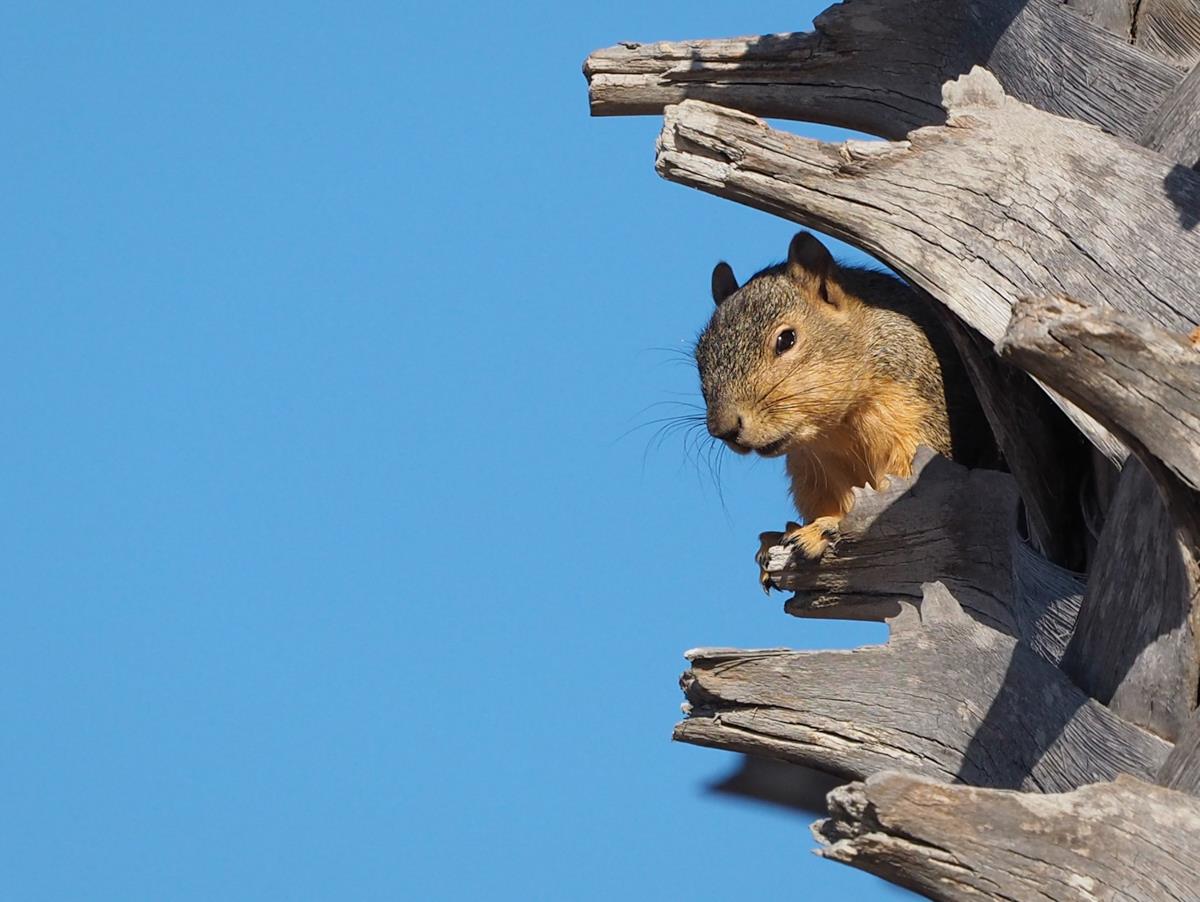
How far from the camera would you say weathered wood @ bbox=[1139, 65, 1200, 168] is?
4.22m

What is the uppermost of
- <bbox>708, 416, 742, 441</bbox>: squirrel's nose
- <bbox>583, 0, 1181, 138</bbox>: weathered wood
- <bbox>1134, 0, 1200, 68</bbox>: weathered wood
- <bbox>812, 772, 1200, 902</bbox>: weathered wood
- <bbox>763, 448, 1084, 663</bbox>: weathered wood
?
<bbox>583, 0, 1181, 138</bbox>: weathered wood

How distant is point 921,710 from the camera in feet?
A: 14.7

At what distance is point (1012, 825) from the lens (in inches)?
134

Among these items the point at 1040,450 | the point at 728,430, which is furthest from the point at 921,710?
the point at 728,430

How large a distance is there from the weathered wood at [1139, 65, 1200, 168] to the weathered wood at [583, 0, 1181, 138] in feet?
1.48

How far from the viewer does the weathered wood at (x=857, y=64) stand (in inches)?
194

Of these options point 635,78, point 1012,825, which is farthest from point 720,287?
point 1012,825

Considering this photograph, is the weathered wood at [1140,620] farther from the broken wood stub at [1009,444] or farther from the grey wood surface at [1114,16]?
the grey wood surface at [1114,16]

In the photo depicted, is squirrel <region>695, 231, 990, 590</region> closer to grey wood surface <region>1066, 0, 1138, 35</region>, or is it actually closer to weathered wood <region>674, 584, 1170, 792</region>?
weathered wood <region>674, 584, 1170, 792</region>

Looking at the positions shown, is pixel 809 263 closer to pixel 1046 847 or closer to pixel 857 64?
pixel 857 64

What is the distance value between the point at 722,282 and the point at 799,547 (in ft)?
6.24

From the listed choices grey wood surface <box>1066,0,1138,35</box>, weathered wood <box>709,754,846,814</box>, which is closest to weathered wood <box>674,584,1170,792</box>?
weathered wood <box>709,754,846,814</box>

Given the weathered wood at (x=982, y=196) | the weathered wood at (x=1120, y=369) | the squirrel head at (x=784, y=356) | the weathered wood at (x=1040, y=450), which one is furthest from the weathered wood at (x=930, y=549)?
the weathered wood at (x=1120, y=369)

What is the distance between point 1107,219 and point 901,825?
1.73m
